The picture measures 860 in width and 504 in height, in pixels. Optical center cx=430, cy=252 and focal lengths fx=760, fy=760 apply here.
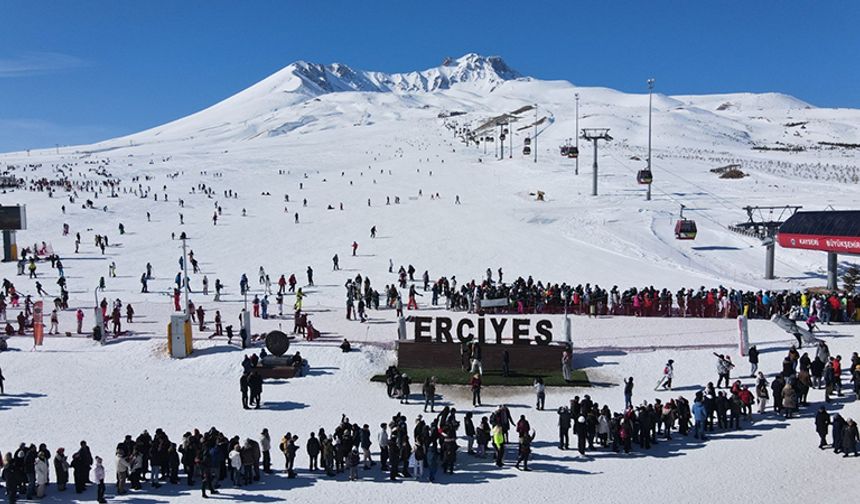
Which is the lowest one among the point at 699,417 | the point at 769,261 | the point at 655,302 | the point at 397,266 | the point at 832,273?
the point at 699,417

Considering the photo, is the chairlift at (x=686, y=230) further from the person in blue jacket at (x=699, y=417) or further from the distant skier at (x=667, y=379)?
the person in blue jacket at (x=699, y=417)

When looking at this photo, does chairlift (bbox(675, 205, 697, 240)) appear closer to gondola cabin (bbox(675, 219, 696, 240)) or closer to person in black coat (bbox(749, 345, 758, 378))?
gondola cabin (bbox(675, 219, 696, 240))

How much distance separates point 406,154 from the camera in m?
99.2

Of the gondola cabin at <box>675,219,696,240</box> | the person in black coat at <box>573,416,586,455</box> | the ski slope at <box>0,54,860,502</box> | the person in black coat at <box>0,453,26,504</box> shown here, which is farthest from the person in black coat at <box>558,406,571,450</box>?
the gondola cabin at <box>675,219,696,240</box>

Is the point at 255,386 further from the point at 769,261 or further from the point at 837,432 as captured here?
the point at 769,261

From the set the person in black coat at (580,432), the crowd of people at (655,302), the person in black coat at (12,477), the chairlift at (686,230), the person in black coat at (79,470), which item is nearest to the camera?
the person in black coat at (12,477)

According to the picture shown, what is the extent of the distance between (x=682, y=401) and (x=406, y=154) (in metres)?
84.3

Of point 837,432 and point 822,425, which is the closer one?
point 837,432

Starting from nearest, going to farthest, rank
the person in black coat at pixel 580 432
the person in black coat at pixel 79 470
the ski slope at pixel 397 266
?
1. the person in black coat at pixel 79 470
2. the ski slope at pixel 397 266
3. the person in black coat at pixel 580 432

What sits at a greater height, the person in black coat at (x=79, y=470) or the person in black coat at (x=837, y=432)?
the person in black coat at (x=837, y=432)

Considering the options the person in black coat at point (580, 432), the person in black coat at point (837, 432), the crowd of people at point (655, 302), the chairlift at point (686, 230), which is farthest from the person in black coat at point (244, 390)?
the chairlift at point (686, 230)

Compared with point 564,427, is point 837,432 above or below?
above

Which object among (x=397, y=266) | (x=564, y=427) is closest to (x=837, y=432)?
(x=564, y=427)

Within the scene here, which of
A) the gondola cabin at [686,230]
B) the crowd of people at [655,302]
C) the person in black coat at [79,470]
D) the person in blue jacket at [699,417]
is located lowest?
the person in black coat at [79,470]
